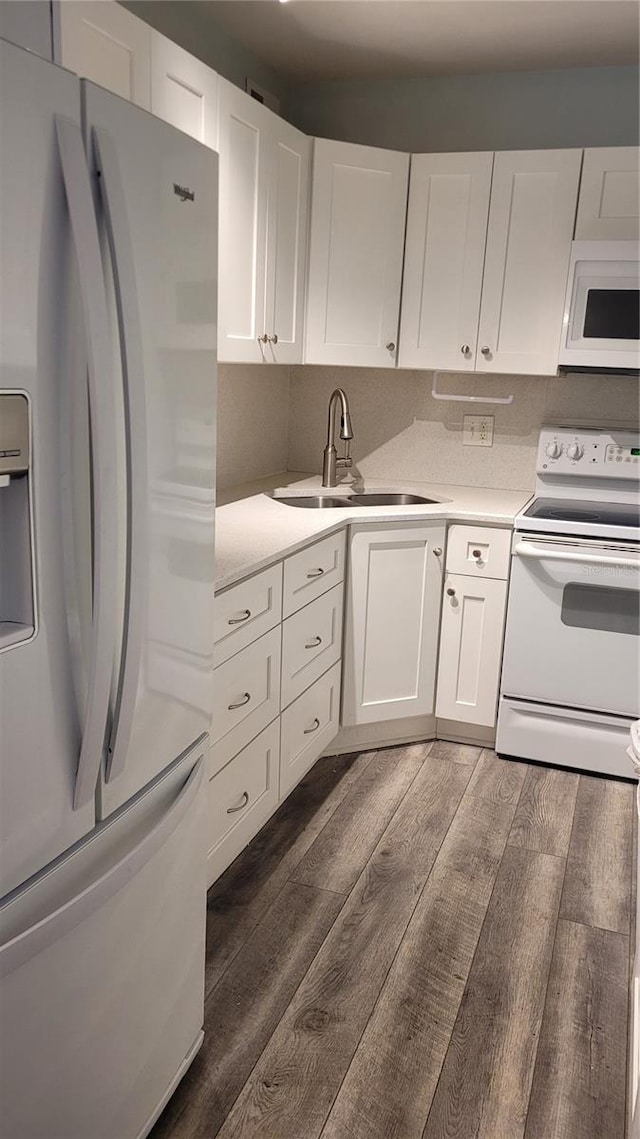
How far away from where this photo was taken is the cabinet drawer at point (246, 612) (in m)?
2.02

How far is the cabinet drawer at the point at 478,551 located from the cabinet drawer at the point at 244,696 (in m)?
0.94

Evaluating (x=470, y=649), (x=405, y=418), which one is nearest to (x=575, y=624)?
(x=470, y=649)

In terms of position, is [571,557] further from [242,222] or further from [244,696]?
[242,222]

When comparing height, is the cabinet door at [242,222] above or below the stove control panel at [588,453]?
above

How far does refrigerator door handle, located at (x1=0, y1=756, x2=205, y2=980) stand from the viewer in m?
1.10

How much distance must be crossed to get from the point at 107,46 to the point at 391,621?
1957 mm

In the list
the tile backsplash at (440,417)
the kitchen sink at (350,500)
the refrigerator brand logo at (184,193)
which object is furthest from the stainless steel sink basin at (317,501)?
the refrigerator brand logo at (184,193)

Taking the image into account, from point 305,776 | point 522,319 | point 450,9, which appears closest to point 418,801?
point 305,776

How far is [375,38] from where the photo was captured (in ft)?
9.53

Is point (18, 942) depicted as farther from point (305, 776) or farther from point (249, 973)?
point (305, 776)

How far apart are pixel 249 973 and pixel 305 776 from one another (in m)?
1.01

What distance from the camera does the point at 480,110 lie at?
10.8ft

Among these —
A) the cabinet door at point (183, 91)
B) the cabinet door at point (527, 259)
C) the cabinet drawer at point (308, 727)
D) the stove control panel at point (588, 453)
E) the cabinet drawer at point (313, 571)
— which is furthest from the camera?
the stove control panel at point (588, 453)

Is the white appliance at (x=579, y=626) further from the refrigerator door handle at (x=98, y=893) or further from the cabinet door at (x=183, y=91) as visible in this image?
the refrigerator door handle at (x=98, y=893)
